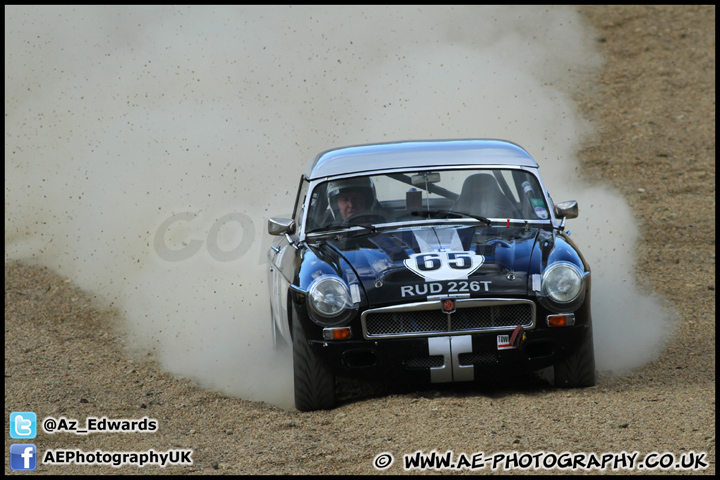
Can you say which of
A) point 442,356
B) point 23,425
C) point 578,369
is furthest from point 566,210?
point 23,425

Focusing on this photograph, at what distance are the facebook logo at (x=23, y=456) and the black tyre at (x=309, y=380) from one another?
1630 millimetres

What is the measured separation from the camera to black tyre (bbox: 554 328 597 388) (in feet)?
18.2

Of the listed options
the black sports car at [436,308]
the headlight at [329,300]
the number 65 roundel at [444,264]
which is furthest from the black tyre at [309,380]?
the number 65 roundel at [444,264]

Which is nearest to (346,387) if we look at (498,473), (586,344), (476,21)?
(586,344)

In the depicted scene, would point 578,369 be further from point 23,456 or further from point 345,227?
point 23,456

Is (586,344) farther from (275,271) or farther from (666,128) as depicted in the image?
(666,128)

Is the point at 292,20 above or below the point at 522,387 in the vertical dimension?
above

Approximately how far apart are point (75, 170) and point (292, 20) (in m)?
5.86

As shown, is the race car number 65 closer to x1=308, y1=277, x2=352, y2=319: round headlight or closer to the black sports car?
the black sports car

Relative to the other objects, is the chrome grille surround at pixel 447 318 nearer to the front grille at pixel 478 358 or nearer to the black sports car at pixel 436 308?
the black sports car at pixel 436 308

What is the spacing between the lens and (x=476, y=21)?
59.7ft

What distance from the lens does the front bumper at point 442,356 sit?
535 cm

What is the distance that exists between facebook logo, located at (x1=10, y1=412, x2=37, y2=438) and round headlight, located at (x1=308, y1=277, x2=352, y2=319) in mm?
1811

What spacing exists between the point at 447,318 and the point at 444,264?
1.20 ft
